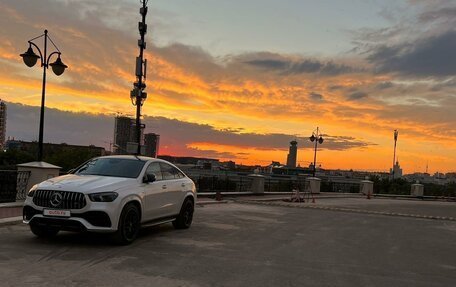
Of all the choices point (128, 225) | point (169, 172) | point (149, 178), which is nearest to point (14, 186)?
point (169, 172)

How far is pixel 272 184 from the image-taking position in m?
36.8

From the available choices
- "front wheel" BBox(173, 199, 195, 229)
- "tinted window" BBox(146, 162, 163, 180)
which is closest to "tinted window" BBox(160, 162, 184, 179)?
"tinted window" BBox(146, 162, 163, 180)

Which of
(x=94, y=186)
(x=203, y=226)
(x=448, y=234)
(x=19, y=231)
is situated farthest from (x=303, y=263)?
(x=448, y=234)

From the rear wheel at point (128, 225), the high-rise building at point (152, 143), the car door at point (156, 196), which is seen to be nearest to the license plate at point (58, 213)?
the rear wheel at point (128, 225)

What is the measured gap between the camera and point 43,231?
9.41 meters

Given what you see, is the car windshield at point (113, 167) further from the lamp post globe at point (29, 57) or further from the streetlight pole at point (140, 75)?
the streetlight pole at point (140, 75)

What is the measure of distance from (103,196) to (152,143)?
22936 mm

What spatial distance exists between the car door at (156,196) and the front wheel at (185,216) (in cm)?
68

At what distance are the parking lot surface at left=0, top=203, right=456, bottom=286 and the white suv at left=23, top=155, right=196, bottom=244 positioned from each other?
378 mm

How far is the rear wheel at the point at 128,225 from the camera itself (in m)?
8.97

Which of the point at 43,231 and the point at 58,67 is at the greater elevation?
the point at 58,67

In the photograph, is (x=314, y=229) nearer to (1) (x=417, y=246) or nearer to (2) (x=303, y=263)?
(1) (x=417, y=246)

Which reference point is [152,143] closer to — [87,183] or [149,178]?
[149,178]

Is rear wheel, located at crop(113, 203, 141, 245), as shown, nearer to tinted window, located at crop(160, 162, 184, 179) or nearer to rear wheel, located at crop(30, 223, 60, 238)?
rear wheel, located at crop(30, 223, 60, 238)
